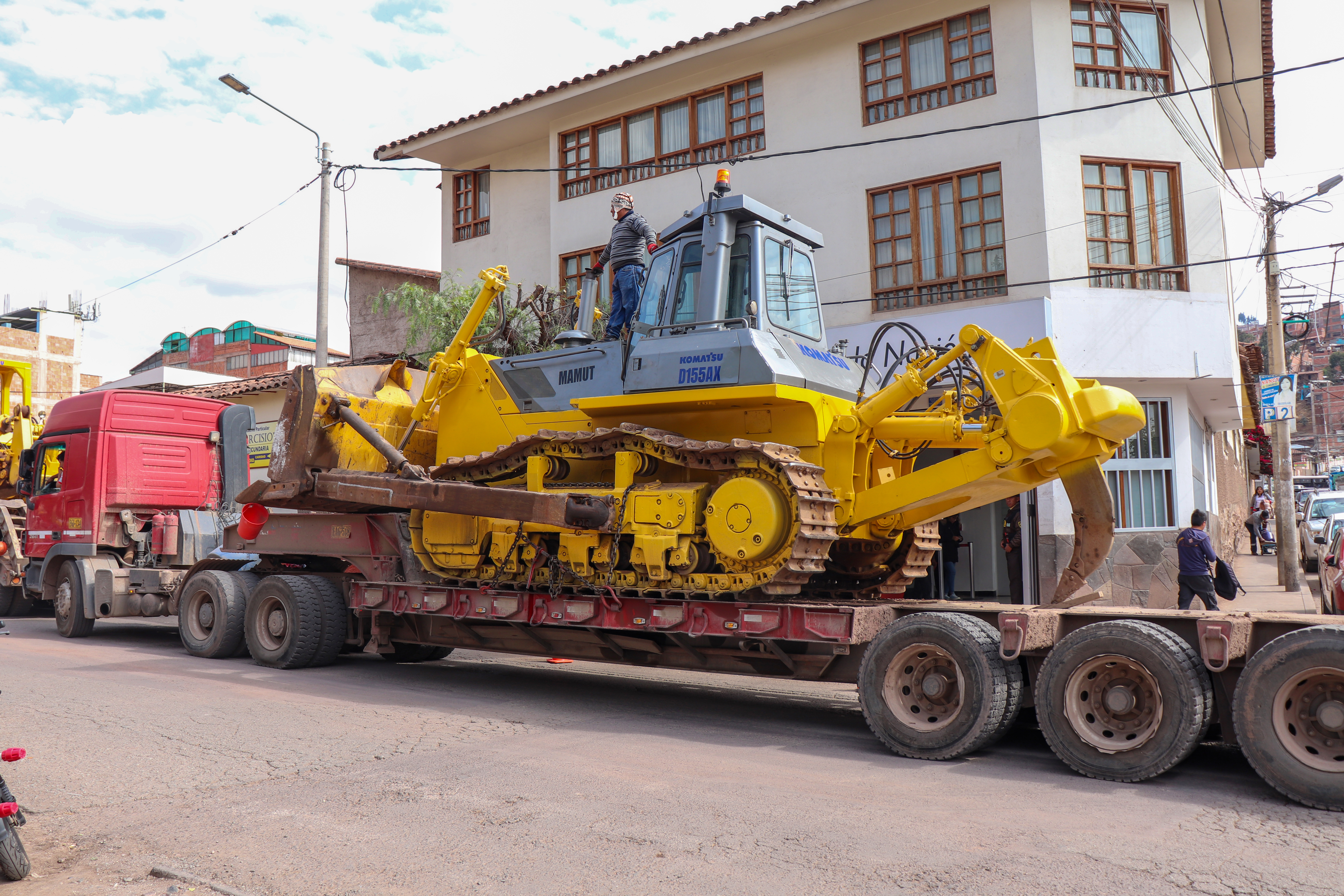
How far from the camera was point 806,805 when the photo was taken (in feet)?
17.2

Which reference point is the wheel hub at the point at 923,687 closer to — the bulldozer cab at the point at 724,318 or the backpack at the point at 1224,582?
the bulldozer cab at the point at 724,318

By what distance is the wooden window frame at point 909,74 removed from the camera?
1530cm

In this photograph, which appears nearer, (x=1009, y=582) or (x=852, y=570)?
(x=852, y=570)

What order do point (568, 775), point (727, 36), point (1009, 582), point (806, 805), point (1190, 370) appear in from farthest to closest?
point (727, 36), point (1009, 582), point (1190, 370), point (568, 775), point (806, 805)

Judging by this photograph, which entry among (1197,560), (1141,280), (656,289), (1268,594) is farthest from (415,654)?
(1268,594)

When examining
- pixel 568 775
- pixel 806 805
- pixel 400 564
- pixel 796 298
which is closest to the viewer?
pixel 806 805

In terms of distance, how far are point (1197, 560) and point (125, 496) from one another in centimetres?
1366

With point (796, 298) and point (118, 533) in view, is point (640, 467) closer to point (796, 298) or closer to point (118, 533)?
point (796, 298)

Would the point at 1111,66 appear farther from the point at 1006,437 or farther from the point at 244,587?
the point at 244,587

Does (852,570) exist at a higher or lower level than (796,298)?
lower

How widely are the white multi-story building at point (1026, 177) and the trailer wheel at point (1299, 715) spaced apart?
30.4 ft

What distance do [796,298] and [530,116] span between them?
12952mm

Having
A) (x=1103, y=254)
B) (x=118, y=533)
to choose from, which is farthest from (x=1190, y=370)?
(x=118, y=533)

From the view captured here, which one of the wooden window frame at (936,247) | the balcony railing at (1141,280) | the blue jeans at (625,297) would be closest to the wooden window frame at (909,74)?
the wooden window frame at (936,247)
